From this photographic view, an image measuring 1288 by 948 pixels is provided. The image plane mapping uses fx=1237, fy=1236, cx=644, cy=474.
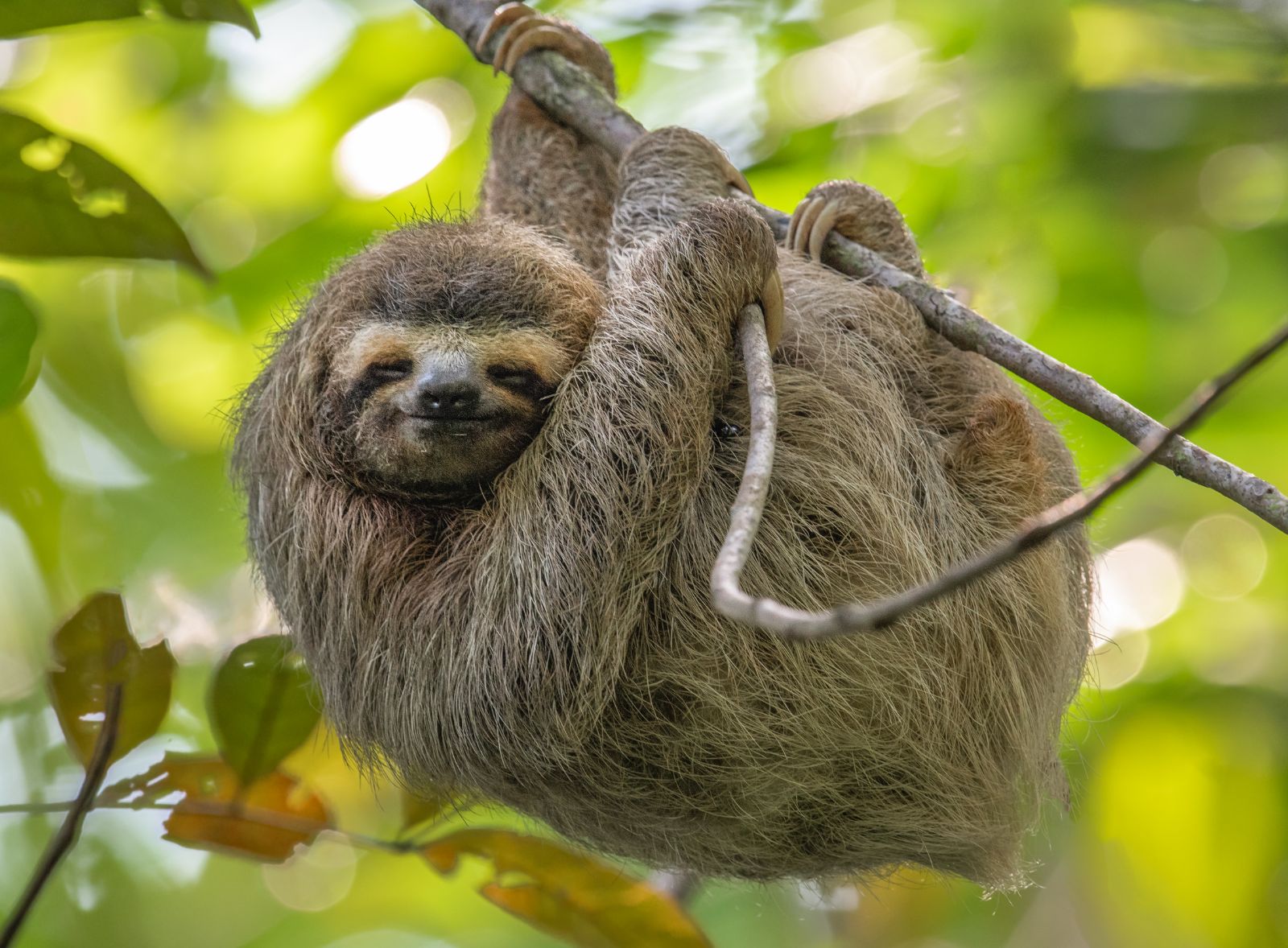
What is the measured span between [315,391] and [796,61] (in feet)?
16.5

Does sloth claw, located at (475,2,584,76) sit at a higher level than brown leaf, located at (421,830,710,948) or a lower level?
higher

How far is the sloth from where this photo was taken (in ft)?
16.2

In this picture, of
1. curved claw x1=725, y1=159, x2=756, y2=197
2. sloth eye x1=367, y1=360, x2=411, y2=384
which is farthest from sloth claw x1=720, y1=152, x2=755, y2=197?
sloth eye x1=367, y1=360, x2=411, y2=384

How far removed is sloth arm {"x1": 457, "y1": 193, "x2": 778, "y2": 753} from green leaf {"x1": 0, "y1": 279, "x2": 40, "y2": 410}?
195 centimetres

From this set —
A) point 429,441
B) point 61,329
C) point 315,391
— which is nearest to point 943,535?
point 429,441

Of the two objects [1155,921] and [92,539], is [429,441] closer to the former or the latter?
[92,539]

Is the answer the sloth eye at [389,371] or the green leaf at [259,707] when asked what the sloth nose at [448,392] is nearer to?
the sloth eye at [389,371]

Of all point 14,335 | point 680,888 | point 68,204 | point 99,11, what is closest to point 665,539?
point 14,335

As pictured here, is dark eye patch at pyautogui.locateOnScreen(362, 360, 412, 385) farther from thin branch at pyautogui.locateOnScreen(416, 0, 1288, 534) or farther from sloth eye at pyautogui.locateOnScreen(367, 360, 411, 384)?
thin branch at pyautogui.locateOnScreen(416, 0, 1288, 534)

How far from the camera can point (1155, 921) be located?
412 inches

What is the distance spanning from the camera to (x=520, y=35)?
22.5 ft

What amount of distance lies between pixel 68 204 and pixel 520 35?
2760 millimetres

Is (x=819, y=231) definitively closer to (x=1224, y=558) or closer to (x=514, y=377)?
(x=514, y=377)

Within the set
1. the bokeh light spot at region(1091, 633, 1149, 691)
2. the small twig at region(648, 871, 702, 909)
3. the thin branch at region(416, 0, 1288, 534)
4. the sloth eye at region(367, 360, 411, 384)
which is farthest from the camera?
the bokeh light spot at region(1091, 633, 1149, 691)
